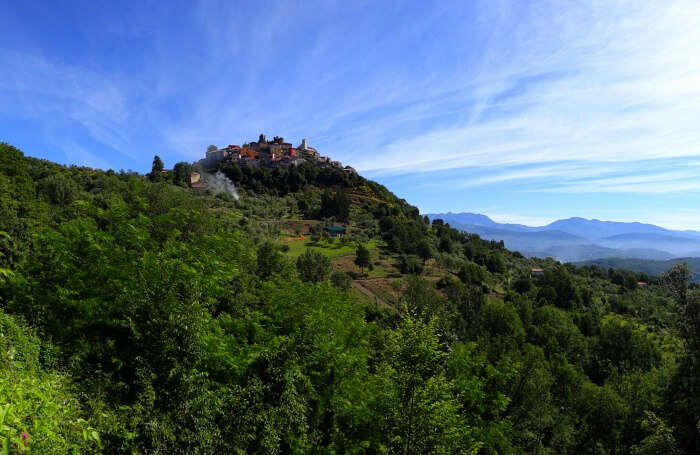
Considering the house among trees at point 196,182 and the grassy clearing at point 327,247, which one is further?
the house among trees at point 196,182

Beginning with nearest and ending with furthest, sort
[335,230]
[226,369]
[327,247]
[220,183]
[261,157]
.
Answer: [226,369]
[327,247]
[335,230]
[220,183]
[261,157]

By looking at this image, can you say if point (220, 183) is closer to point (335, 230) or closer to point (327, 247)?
point (335, 230)

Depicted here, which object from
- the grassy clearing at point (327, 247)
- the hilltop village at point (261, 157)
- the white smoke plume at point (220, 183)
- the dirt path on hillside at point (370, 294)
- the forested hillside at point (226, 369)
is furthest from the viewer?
the hilltop village at point (261, 157)

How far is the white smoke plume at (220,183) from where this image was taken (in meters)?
111

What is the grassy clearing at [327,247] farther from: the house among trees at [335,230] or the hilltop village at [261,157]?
the hilltop village at [261,157]

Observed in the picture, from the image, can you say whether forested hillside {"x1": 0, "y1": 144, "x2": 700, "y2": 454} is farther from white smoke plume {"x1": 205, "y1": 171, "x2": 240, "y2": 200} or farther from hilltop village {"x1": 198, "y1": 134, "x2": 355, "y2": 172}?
hilltop village {"x1": 198, "y1": 134, "x2": 355, "y2": 172}

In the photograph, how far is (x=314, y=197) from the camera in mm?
124938

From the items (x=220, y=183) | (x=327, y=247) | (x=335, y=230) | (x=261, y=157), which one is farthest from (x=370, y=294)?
(x=261, y=157)

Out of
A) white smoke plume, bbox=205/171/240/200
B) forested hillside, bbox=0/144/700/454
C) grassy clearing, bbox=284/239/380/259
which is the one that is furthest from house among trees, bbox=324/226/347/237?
forested hillside, bbox=0/144/700/454

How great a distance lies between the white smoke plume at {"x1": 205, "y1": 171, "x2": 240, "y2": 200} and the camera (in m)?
111

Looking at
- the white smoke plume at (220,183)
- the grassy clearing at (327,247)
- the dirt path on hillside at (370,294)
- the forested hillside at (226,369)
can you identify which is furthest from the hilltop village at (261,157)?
the forested hillside at (226,369)

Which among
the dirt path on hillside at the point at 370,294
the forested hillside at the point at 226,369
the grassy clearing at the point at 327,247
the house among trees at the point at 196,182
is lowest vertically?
the dirt path on hillside at the point at 370,294

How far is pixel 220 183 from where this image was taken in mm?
119000

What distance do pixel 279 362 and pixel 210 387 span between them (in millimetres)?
2519
